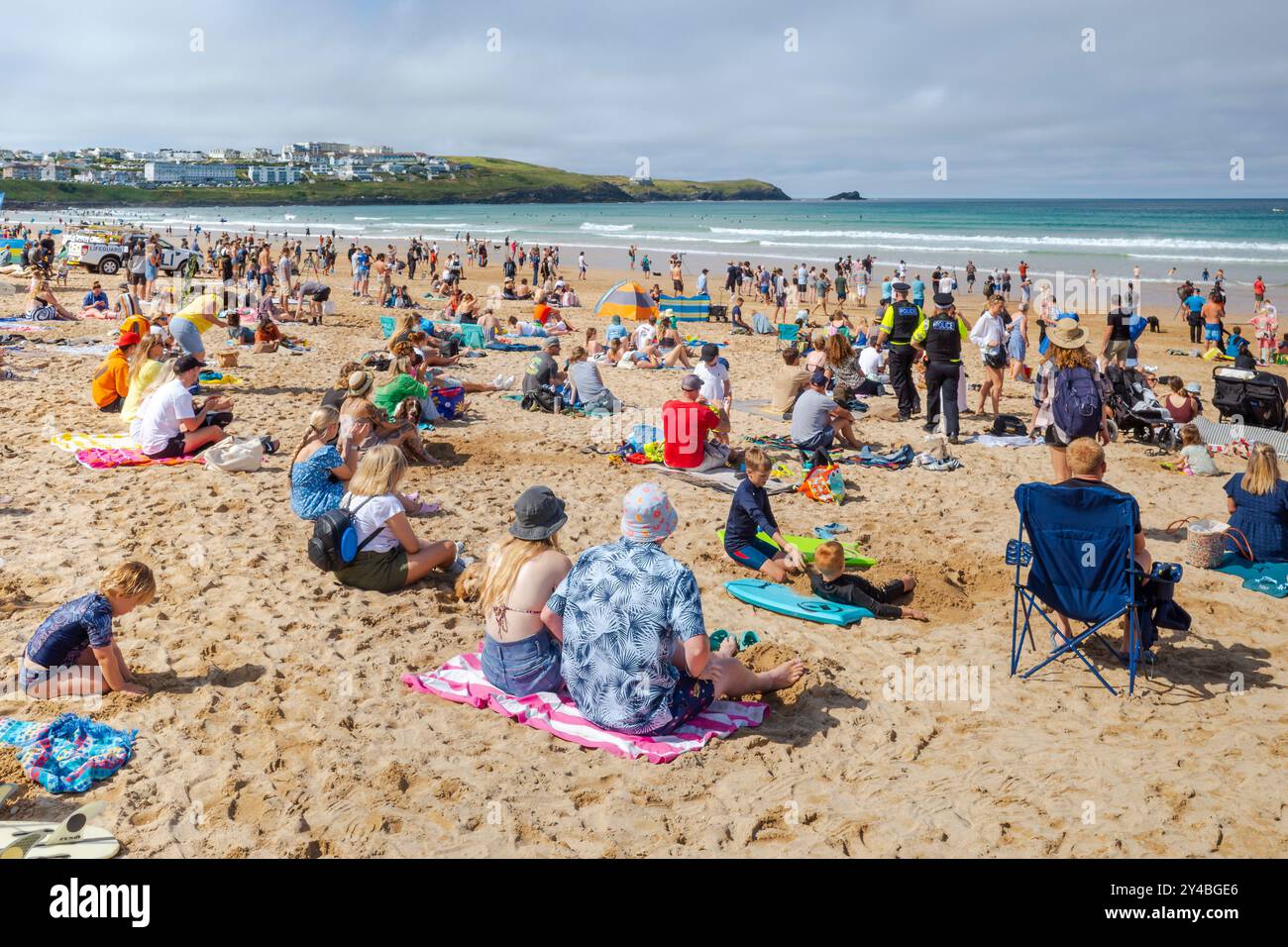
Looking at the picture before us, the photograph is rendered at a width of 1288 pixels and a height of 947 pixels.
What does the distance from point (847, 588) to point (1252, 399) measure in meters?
8.17

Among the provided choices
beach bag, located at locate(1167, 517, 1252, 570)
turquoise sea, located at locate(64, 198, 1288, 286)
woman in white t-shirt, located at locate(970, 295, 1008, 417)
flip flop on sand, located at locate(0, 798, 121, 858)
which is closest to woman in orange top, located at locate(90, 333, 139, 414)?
flip flop on sand, located at locate(0, 798, 121, 858)

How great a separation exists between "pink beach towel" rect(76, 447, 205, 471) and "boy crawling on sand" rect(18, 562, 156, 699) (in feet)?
14.2

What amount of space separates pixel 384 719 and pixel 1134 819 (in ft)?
11.1

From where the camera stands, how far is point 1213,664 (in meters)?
5.41

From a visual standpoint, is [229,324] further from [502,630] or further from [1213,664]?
[1213,664]

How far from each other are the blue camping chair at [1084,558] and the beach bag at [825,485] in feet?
11.1

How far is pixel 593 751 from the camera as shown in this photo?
4309 millimetres

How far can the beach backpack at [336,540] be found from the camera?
18.9 ft

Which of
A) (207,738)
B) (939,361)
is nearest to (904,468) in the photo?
(939,361)

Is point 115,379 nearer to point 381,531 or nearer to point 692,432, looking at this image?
point 381,531

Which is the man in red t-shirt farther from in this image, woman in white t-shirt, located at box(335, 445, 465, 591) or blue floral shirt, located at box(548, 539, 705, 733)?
blue floral shirt, located at box(548, 539, 705, 733)

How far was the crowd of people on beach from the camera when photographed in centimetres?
425

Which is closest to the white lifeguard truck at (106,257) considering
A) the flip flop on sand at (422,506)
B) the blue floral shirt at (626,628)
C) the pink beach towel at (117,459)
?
the pink beach towel at (117,459)
